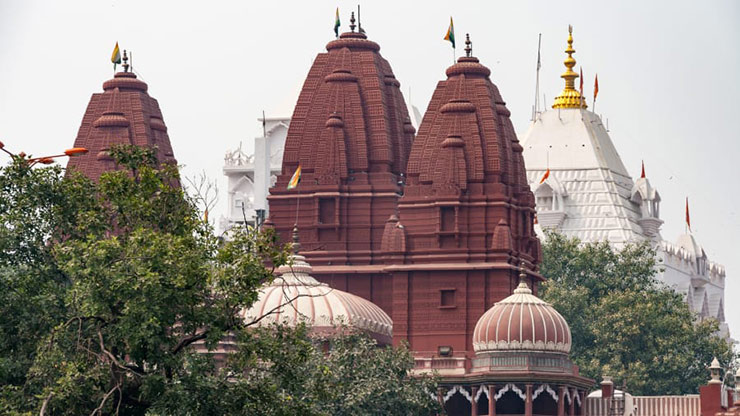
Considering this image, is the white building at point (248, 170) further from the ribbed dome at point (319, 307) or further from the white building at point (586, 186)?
the ribbed dome at point (319, 307)

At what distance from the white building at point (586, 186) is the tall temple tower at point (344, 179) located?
37.5 metres

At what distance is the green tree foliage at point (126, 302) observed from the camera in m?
51.2

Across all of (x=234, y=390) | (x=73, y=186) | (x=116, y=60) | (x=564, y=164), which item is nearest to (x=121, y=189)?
(x=73, y=186)

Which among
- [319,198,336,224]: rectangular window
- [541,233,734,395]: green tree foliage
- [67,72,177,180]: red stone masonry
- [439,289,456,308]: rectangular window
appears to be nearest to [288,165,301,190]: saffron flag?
[319,198,336,224]: rectangular window

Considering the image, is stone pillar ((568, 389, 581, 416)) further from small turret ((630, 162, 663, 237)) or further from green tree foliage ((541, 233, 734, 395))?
small turret ((630, 162, 663, 237))

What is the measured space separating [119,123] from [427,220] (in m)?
13.1


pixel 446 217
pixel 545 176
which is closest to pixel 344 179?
pixel 446 217

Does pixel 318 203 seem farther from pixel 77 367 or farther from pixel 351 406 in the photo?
pixel 77 367

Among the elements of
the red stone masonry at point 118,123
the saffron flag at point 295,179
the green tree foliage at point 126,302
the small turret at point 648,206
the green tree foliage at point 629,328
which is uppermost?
the small turret at point 648,206

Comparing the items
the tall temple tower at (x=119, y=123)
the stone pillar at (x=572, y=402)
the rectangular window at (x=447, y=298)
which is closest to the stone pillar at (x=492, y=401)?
the stone pillar at (x=572, y=402)

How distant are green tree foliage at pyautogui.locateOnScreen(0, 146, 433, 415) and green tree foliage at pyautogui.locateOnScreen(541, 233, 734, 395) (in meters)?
49.3

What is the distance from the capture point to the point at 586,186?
5290 inches

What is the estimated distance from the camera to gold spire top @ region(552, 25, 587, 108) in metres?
138

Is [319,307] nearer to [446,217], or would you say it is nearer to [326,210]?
[446,217]
